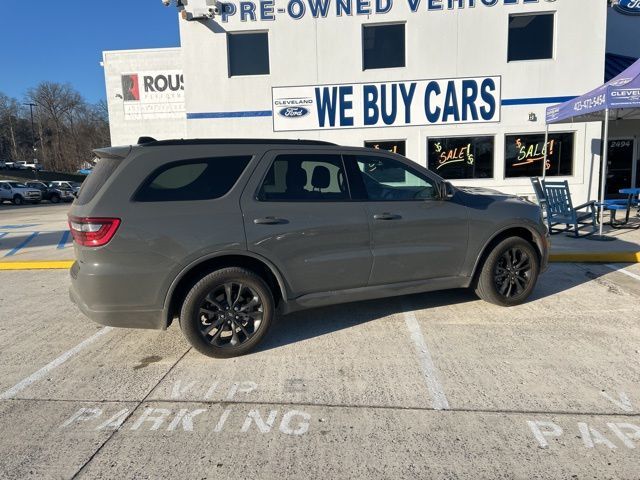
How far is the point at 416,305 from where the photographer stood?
207 inches

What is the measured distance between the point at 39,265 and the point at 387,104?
9129 millimetres

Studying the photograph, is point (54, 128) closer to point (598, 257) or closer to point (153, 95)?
point (153, 95)

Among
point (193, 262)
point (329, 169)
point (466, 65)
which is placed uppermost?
point (466, 65)

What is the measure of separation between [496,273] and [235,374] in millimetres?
3032

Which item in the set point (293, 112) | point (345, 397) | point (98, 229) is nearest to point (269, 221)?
point (98, 229)

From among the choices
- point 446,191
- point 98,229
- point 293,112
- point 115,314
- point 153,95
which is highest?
point 153,95

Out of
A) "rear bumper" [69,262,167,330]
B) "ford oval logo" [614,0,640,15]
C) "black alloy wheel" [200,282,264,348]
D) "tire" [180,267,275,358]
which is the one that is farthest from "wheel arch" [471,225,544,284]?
"ford oval logo" [614,0,640,15]

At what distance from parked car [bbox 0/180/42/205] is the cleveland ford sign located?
29.7m

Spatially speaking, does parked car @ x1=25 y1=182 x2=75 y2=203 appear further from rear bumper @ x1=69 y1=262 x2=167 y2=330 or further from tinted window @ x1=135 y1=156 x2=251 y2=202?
rear bumper @ x1=69 y1=262 x2=167 y2=330

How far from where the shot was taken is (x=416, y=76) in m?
12.2

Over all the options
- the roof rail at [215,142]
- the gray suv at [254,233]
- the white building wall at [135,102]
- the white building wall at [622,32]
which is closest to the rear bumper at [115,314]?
the gray suv at [254,233]

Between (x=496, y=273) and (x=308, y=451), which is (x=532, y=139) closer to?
(x=496, y=273)

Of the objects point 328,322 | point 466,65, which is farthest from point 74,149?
point 328,322

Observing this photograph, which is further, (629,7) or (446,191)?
(629,7)
